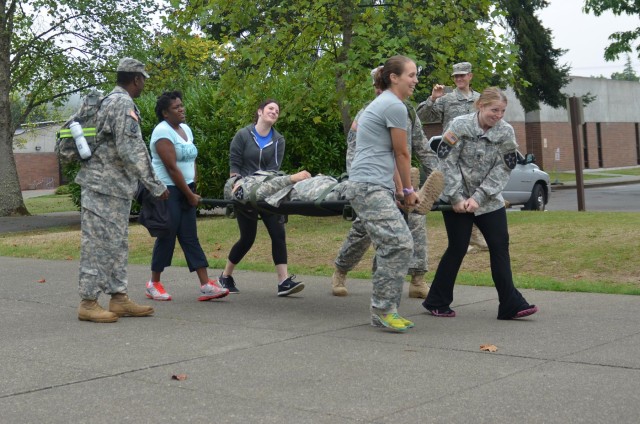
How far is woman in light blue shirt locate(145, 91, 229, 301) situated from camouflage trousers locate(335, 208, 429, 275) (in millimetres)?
1153

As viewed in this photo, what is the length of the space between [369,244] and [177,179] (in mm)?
1784

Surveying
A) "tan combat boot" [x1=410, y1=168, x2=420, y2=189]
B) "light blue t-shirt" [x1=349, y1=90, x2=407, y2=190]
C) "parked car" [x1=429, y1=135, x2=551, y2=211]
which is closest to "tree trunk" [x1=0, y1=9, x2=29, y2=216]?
"parked car" [x1=429, y1=135, x2=551, y2=211]

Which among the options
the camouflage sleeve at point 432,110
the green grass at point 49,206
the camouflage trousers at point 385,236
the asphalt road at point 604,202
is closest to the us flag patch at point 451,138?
the camouflage trousers at point 385,236

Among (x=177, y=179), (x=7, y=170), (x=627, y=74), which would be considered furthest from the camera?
(x=627, y=74)

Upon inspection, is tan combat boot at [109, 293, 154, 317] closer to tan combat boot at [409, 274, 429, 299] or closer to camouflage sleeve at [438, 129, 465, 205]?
tan combat boot at [409, 274, 429, 299]

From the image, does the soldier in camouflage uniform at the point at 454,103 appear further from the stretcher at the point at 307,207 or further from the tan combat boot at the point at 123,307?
the tan combat boot at the point at 123,307

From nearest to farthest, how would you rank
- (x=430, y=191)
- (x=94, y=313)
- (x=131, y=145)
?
(x=430, y=191)
(x=131, y=145)
(x=94, y=313)

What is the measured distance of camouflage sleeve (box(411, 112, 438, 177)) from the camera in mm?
8125

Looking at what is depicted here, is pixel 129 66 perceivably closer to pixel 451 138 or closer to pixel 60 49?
pixel 451 138

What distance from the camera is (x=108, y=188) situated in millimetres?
7645

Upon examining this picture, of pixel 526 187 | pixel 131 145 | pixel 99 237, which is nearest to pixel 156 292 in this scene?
pixel 99 237

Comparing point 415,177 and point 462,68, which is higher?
point 462,68

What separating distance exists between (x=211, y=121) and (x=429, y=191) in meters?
13.2

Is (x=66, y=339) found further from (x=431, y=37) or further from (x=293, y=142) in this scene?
(x=293, y=142)
